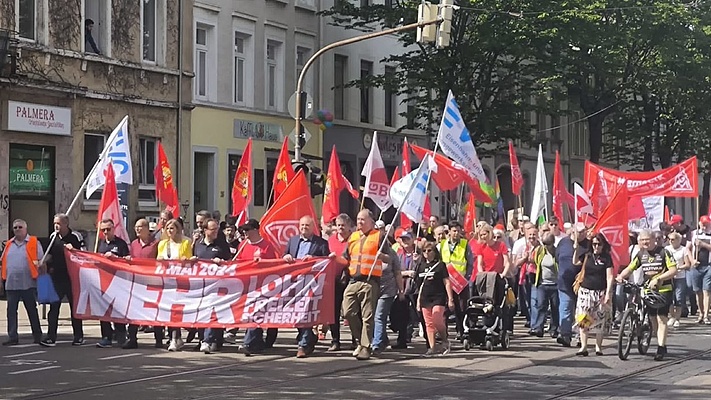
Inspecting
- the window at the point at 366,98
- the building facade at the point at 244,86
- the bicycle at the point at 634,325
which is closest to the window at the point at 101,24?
the building facade at the point at 244,86

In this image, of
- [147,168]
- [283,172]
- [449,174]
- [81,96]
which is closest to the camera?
[449,174]

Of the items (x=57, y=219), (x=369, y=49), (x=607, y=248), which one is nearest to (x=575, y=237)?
(x=607, y=248)

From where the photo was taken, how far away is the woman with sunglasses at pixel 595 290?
18.3 metres

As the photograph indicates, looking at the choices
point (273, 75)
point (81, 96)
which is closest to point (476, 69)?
point (273, 75)

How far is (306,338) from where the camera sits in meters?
18.2

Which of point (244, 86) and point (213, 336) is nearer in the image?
point (213, 336)

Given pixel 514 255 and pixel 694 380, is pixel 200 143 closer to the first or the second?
pixel 514 255

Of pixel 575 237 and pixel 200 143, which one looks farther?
pixel 200 143

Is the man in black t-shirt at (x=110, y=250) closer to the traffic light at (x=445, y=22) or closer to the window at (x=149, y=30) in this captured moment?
the traffic light at (x=445, y=22)

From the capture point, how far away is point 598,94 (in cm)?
5019

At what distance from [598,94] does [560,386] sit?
36160 mm

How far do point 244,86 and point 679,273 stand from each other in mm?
18162

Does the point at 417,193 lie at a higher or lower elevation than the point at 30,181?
lower

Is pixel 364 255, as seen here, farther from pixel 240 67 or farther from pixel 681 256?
pixel 240 67
